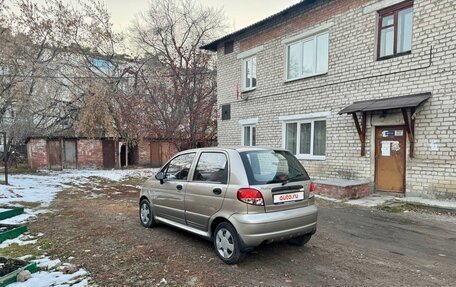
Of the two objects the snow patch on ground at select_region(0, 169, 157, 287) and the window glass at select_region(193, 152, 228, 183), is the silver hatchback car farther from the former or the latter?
the snow patch on ground at select_region(0, 169, 157, 287)

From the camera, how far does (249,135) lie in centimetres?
1300

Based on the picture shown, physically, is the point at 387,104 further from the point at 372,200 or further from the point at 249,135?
the point at 249,135

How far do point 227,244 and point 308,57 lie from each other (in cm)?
839

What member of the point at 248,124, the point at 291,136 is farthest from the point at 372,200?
the point at 248,124

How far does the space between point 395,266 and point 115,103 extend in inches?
680

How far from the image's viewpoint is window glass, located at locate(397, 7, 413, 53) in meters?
7.83

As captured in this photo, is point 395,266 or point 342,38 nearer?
point 395,266

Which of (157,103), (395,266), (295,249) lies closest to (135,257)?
(295,249)

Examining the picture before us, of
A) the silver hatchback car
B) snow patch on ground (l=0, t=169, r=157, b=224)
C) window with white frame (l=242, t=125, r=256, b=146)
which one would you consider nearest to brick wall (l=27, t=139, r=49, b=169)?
snow patch on ground (l=0, t=169, r=157, b=224)

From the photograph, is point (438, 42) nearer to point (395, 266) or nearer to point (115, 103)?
point (395, 266)

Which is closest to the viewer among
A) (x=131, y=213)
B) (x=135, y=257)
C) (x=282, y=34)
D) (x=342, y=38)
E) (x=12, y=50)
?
(x=135, y=257)

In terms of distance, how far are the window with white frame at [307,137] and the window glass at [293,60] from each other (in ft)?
5.88

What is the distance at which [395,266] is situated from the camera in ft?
12.5

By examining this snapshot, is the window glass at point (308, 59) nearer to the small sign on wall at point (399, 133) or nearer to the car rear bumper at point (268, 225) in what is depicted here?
the small sign on wall at point (399, 133)
